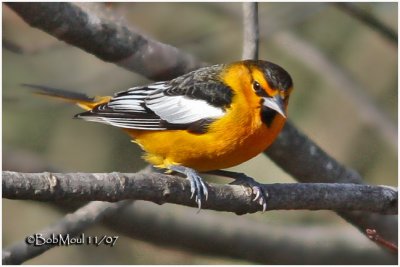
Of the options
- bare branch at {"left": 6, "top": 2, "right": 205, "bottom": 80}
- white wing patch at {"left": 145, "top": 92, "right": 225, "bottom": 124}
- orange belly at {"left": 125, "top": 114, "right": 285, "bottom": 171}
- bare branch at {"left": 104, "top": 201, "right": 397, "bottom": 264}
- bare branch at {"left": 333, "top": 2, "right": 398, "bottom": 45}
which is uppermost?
bare branch at {"left": 333, "top": 2, "right": 398, "bottom": 45}

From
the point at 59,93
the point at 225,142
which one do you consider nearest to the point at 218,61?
the point at 59,93

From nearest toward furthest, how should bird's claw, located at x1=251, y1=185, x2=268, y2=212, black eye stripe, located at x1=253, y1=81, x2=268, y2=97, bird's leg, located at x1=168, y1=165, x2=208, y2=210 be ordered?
bird's leg, located at x1=168, y1=165, x2=208, y2=210, bird's claw, located at x1=251, y1=185, x2=268, y2=212, black eye stripe, located at x1=253, y1=81, x2=268, y2=97

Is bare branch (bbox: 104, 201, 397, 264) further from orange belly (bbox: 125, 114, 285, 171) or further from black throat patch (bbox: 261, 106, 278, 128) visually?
black throat patch (bbox: 261, 106, 278, 128)

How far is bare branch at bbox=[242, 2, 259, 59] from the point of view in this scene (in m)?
5.51

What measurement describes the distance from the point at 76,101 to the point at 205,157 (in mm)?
1357

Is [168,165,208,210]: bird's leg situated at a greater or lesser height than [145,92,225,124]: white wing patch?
lesser

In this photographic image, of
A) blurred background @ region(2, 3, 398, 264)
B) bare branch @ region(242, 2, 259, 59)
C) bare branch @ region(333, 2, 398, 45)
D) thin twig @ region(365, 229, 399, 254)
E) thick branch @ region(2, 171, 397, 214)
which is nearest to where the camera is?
thin twig @ region(365, 229, 399, 254)

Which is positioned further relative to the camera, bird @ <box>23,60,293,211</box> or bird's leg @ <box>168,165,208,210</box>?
bird @ <box>23,60,293,211</box>

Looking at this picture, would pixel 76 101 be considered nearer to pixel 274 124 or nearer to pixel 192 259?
pixel 274 124

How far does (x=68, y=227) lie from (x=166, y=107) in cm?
102

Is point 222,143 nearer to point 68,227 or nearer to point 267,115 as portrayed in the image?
point 267,115

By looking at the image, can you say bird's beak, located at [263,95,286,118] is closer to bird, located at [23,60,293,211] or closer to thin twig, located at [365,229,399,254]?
bird, located at [23,60,293,211]

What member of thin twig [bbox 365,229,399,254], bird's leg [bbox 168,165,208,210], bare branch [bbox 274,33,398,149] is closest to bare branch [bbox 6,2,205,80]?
bird's leg [bbox 168,165,208,210]

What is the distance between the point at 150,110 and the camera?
5352mm
